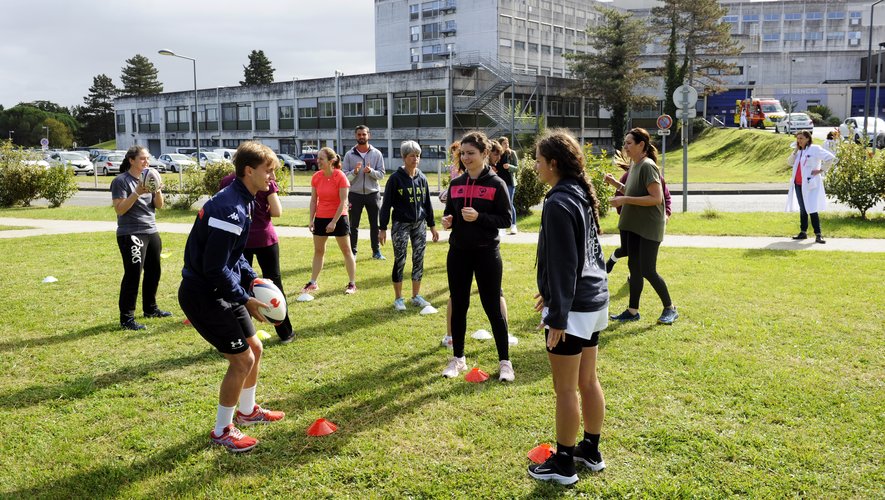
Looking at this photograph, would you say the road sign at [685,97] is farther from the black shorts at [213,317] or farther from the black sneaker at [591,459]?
the black shorts at [213,317]

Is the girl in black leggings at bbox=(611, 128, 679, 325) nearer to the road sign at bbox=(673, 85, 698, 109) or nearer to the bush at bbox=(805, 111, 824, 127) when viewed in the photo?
the road sign at bbox=(673, 85, 698, 109)

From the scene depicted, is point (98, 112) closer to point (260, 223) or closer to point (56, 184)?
point (56, 184)

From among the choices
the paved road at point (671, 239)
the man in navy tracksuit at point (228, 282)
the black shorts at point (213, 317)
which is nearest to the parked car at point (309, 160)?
the paved road at point (671, 239)

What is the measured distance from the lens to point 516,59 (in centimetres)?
7056

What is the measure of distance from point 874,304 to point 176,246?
11427 millimetres

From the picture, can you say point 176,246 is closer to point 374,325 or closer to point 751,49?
point 374,325

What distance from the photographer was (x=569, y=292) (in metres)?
→ 3.60

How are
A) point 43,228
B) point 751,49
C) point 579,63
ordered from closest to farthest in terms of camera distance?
point 43,228
point 579,63
point 751,49

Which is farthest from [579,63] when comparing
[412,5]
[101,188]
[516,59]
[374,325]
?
[374,325]

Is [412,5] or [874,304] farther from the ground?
[412,5]

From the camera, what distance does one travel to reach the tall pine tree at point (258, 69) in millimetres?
90938

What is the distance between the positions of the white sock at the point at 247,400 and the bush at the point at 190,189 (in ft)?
53.1

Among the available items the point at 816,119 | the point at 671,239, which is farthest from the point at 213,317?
the point at 816,119

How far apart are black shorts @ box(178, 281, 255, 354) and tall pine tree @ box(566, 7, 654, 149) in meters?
51.1
